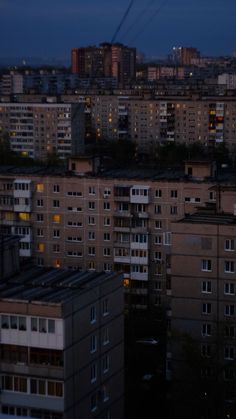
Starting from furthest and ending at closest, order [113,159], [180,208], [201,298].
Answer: [113,159] → [180,208] → [201,298]

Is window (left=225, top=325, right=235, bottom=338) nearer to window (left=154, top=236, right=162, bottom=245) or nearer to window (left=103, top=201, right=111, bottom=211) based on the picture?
window (left=154, top=236, right=162, bottom=245)

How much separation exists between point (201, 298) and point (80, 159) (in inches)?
143

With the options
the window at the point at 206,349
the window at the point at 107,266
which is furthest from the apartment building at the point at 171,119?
the window at the point at 206,349

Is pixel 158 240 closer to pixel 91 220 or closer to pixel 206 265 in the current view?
pixel 91 220

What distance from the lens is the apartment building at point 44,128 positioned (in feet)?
53.7

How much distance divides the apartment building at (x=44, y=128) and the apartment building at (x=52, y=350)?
12.2m

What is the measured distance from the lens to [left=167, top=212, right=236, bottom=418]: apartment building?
4.75 m

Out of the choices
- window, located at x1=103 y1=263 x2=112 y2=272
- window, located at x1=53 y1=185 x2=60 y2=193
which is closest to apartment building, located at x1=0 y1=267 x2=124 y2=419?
window, located at x1=103 y1=263 x2=112 y2=272

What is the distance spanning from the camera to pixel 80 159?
8.28 meters

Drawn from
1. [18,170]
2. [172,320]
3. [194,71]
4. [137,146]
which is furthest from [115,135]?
[194,71]

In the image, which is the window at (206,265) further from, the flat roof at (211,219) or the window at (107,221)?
the window at (107,221)

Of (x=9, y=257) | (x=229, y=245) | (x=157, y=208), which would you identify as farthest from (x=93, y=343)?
(x=157, y=208)

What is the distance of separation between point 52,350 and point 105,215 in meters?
4.40

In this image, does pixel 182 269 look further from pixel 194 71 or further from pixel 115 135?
pixel 194 71
